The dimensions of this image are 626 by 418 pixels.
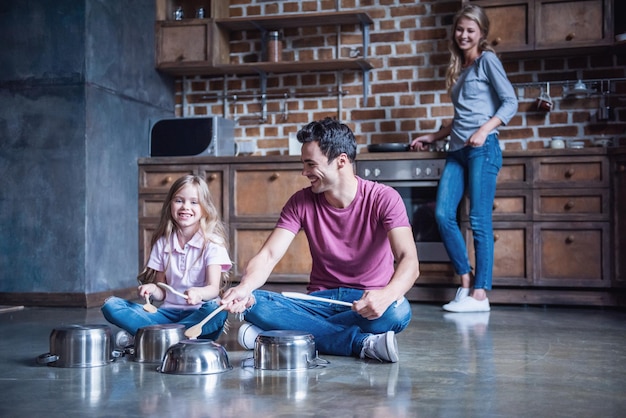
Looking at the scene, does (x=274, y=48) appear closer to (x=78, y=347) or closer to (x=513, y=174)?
(x=513, y=174)

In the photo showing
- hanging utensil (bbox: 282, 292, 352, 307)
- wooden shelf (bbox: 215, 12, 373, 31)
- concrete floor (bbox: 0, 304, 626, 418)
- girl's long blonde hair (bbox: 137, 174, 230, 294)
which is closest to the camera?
concrete floor (bbox: 0, 304, 626, 418)

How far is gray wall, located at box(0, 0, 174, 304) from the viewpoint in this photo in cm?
449

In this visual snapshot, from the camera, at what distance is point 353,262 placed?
273 centimetres

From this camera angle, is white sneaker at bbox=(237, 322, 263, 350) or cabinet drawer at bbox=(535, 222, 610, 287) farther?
cabinet drawer at bbox=(535, 222, 610, 287)

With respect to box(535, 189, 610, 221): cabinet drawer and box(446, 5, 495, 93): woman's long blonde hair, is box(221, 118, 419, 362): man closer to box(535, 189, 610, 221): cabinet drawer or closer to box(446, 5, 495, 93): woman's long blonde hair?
box(446, 5, 495, 93): woman's long blonde hair

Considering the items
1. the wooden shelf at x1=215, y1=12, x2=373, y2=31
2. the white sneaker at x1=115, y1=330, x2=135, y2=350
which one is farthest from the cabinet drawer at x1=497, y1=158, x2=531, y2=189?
the white sneaker at x1=115, y1=330, x2=135, y2=350

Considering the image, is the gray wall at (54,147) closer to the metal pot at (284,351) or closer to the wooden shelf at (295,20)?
the wooden shelf at (295,20)

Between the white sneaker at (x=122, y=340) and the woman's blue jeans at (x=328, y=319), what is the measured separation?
46 cm

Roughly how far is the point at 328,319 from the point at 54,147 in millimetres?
2478

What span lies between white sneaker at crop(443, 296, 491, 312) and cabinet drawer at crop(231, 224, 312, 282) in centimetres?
101

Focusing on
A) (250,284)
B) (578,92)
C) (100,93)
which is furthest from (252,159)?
(250,284)

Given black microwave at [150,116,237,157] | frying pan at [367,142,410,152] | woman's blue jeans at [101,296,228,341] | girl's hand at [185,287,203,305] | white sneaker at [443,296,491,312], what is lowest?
white sneaker at [443,296,491,312]

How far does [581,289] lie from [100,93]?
3068 millimetres

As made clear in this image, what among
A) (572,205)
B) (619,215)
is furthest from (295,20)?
(619,215)
